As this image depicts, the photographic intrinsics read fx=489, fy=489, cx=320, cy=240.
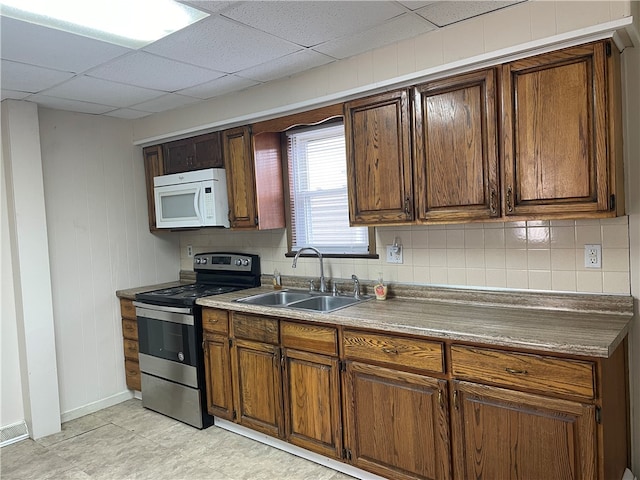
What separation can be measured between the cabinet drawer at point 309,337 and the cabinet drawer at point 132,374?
1.78 m

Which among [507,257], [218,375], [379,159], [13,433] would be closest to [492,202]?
[507,257]

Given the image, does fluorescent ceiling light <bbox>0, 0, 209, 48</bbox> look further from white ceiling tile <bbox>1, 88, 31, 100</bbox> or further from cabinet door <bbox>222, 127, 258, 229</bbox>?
white ceiling tile <bbox>1, 88, 31, 100</bbox>

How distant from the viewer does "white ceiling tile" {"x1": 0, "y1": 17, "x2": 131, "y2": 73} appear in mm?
2227

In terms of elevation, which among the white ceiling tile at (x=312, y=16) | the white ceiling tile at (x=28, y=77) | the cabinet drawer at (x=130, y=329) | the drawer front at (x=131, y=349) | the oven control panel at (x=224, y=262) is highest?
the white ceiling tile at (x=28, y=77)

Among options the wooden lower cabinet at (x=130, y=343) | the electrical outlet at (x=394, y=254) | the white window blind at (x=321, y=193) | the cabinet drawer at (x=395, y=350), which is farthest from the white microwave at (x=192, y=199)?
the cabinet drawer at (x=395, y=350)

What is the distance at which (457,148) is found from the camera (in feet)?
7.95

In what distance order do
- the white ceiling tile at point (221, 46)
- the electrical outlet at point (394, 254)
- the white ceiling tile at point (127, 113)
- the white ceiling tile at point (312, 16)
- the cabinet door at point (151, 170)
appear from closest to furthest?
1. the white ceiling tile at point (312, 16)
2. the white ceiling tile at point (221, 46)
3. the electrical outlet at point (394, 254)
4. the white ceiling tile at point (127, 113)
5. the cabinet door at point (151, 170)

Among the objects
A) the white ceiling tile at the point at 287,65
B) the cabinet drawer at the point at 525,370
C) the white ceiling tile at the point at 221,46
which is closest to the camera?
the cabinet drawer at the point at 525,370

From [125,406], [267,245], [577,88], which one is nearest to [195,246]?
[267,245]

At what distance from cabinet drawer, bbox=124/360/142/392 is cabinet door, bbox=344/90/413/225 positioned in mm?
2363

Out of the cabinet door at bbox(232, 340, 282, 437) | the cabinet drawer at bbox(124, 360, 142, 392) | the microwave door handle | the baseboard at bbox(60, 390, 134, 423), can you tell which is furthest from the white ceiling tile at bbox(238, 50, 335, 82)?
the baseboard at bbox(60, 390, 134, 423)

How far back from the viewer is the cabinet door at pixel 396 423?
2277 millimetres

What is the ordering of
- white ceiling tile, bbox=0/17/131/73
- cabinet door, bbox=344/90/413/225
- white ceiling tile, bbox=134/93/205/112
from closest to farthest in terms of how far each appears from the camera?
1. white ceiling tile, bbox=0/17/131/73
2. cabinet door, bbox=344/90/413/225
3. white ceiling tile, bbox=134/93/205/112

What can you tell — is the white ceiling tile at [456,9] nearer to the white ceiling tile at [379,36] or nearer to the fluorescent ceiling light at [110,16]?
the white ceiling tile at [379,36]
